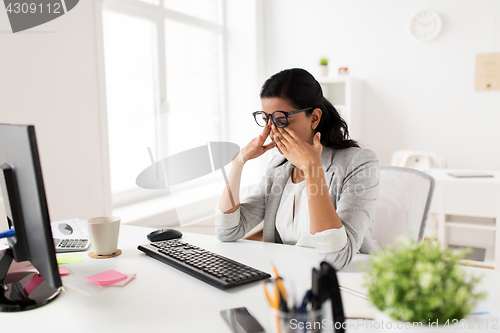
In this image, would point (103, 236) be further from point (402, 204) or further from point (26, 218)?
point (402, 204)

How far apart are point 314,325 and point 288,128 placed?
945 mm

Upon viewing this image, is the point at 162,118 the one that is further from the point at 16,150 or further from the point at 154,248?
the point at 16,150

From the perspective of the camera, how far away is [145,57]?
10.3 feet

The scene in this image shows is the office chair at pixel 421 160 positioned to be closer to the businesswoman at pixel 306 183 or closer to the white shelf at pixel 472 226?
the white shelf at pixel 472 226

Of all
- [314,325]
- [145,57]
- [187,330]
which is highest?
[145,57]

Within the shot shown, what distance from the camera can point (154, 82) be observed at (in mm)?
3227

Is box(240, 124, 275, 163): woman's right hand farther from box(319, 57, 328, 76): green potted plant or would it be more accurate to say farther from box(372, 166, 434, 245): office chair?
box(319, 57, 328, 76): green potted plant

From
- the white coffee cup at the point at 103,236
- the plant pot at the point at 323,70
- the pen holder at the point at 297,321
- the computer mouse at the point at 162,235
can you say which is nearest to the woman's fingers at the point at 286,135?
the computer mouse at the point at 162,235

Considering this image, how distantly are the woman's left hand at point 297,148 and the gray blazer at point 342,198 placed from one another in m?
0.12

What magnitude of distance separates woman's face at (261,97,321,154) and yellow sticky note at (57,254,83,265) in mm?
726

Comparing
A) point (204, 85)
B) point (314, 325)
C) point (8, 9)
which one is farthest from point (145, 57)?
point (314, 325)

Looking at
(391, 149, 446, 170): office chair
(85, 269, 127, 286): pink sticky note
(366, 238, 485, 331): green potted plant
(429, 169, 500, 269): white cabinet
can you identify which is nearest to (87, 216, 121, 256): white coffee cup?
(85, 269, 127, 286): pink sticky note

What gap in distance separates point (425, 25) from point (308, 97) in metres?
2.65

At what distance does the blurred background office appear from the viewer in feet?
7.15
